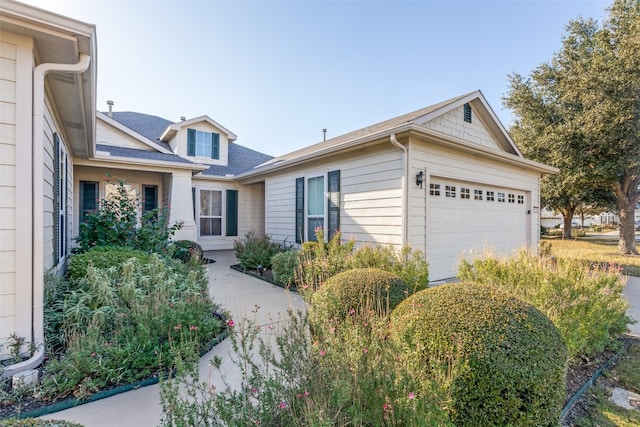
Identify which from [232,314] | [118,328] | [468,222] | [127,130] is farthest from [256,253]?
[127,130]

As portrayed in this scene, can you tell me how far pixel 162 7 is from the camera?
6383 mm

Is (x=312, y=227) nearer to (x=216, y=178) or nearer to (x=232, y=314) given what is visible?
(x=232, y=314)

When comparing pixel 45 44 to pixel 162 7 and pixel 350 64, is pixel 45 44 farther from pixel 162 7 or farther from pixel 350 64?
pixel 350 64

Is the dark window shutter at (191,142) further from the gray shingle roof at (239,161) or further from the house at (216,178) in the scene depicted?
the gray shingle roof at (239,161)

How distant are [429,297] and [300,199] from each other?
646 cm

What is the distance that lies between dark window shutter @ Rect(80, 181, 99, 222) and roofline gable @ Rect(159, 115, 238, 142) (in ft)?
12.6

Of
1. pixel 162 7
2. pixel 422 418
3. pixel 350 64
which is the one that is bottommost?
pixel 422 418

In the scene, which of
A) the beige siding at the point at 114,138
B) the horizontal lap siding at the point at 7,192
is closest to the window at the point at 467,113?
the horizontal lap siding at the point at 7,192

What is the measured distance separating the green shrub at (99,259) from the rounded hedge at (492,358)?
438 cm

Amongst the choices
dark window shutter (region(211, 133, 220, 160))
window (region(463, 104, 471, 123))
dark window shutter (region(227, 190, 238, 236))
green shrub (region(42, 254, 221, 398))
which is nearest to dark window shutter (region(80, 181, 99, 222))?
dark window shutter (region(227, 190, 238, 236))

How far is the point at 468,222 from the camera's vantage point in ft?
25.3

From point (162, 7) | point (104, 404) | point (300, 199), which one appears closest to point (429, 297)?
point (104, 404)

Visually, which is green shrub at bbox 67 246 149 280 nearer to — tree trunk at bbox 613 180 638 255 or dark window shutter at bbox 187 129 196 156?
dark window shutter at bbox 187 129 196 156

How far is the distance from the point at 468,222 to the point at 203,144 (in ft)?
35.3
